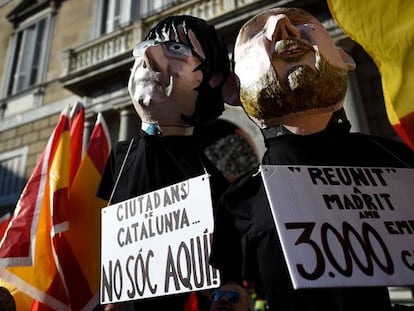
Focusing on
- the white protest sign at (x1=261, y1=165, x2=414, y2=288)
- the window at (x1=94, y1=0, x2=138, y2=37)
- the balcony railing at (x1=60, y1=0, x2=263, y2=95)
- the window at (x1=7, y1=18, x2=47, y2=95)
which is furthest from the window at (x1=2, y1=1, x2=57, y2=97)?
the white protest sign at (x1=261, y1=165, x2=414, y2=288)

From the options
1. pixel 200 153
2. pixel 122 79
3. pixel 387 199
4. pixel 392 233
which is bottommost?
pixel 392 233

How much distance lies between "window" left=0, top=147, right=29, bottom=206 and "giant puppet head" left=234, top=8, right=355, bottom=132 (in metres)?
7.12

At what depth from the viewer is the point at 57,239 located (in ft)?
6.90

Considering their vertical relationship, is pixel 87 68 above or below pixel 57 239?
above

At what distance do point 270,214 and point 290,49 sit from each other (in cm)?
56

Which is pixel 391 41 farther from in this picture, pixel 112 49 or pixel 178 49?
pixel 112 49

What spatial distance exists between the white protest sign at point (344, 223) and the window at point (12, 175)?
289 inches

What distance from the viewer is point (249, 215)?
1272 mm

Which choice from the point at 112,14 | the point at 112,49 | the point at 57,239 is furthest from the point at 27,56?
the point at 57,239

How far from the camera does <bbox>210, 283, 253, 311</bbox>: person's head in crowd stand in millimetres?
1546

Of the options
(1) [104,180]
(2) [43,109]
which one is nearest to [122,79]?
(2) [43,109]

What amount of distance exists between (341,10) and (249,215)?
31.7 inches

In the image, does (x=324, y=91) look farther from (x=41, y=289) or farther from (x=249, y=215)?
(x=41, y=289)

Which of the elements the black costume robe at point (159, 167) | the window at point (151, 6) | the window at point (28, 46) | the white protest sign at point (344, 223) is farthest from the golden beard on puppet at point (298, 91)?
the window at point (28, 46)
